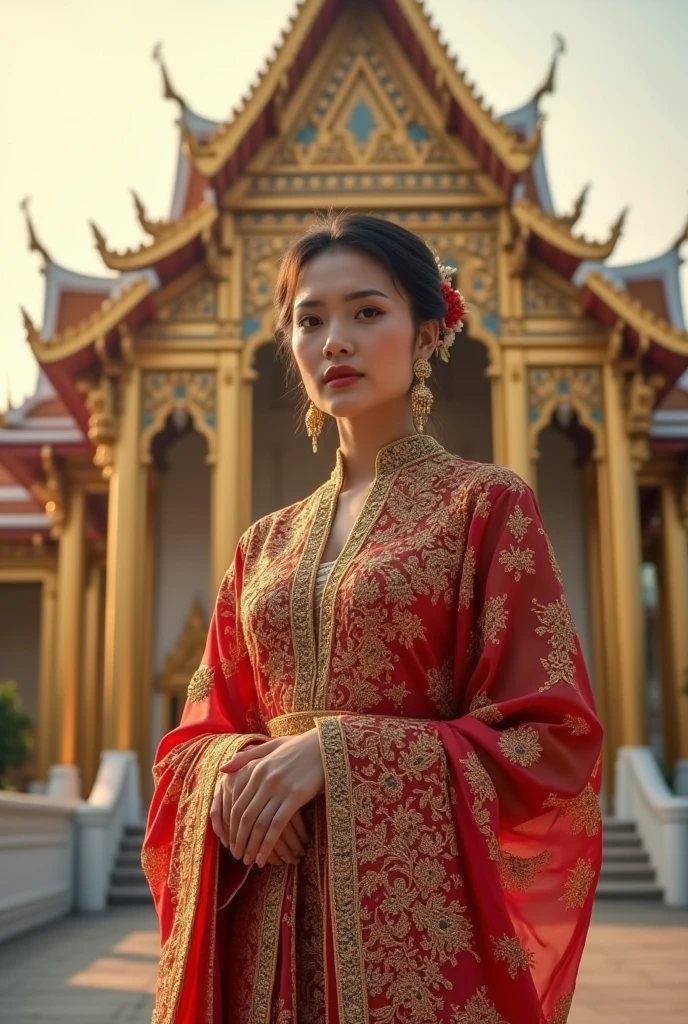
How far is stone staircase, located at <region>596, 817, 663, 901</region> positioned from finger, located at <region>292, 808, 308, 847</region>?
575 centimetres

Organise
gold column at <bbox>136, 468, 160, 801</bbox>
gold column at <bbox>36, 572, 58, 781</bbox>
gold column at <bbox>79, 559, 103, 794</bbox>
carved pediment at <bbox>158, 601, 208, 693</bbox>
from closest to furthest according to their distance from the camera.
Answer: gold column at <bbox>136, 468, 160, 801</bbox> < gold column at <bbox>36, 572, 58, 781</bbox> < carved pediment at <bbox>158, 601, 208, 693</bbox> < gold column at <bbox>79, 559, 103, 794</bbox>

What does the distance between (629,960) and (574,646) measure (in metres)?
3.91

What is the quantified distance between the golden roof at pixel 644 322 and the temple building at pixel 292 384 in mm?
15

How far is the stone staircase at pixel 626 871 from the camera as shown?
22.8 feet

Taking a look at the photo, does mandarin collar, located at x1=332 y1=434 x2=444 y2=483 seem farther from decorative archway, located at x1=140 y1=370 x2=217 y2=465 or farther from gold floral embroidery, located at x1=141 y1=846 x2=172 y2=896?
decorative archway, located at x1=140 y1=370 x2=217 y2=465

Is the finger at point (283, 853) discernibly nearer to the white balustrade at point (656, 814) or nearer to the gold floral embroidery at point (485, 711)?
the gold floral embroidery at point (485, 711)

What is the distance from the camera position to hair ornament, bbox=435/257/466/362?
178 centimetres

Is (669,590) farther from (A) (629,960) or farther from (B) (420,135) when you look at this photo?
(A) (629,960)

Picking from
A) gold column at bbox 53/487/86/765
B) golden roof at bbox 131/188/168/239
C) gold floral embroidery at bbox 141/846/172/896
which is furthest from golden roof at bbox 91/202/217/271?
gold floral embroidery at bbox 141/846/172/896

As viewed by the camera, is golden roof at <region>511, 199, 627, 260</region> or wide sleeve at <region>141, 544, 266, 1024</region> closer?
wide sleeve at <region>141, 544, 266, 1024</region>

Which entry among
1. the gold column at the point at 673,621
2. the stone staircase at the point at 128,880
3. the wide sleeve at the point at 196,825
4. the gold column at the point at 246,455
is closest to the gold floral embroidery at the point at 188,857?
the wide sleeve at the point at 196,825

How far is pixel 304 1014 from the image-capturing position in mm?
1403

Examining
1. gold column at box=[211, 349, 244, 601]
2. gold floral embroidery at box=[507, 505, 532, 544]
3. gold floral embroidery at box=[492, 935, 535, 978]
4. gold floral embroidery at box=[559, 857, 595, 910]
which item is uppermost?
gold column at box=[211, 349, 244, 601]

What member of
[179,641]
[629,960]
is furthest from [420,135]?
[629,960]
